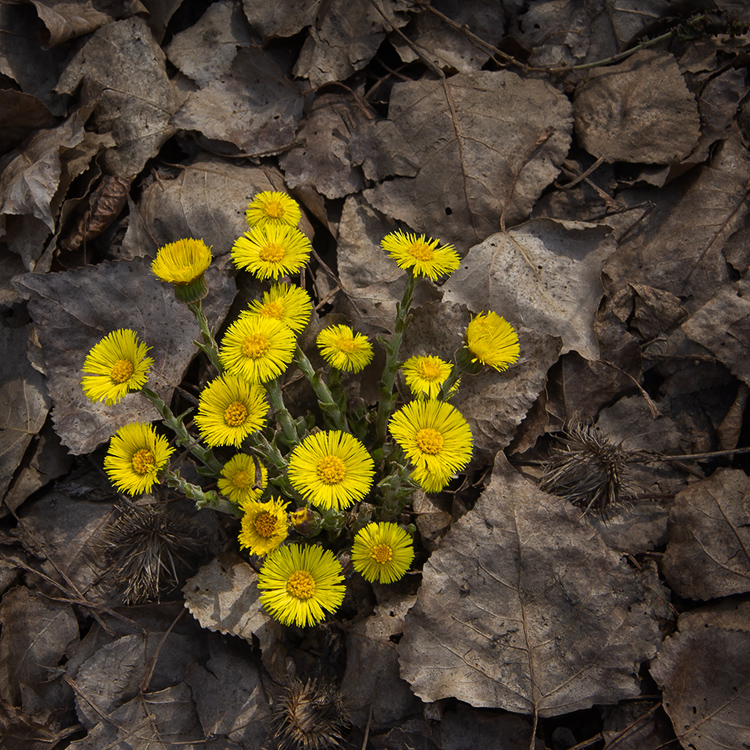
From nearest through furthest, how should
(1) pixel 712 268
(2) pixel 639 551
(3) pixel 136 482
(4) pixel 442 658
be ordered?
1. (3) pixel 136 482
2. (4) pixel 442 658
3. (2) pixel 639 551
4. (1) pixel 712 268

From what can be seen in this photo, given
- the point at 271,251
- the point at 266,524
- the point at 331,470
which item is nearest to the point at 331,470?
the point at 331,470

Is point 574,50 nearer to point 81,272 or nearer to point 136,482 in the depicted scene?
point 81,272

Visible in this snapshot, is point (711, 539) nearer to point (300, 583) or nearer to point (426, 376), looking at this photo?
point (426, 376)

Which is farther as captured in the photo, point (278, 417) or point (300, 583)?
point (278, 417)

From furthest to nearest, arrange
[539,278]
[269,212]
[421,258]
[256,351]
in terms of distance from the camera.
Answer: [539,278] → [269,212] → [421,258] → [256,351]

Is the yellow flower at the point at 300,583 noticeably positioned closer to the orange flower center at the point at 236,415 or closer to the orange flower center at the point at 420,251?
the orange flower center at the point at 236,415

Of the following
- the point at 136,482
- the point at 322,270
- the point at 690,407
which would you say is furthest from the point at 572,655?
the point at 322,270
